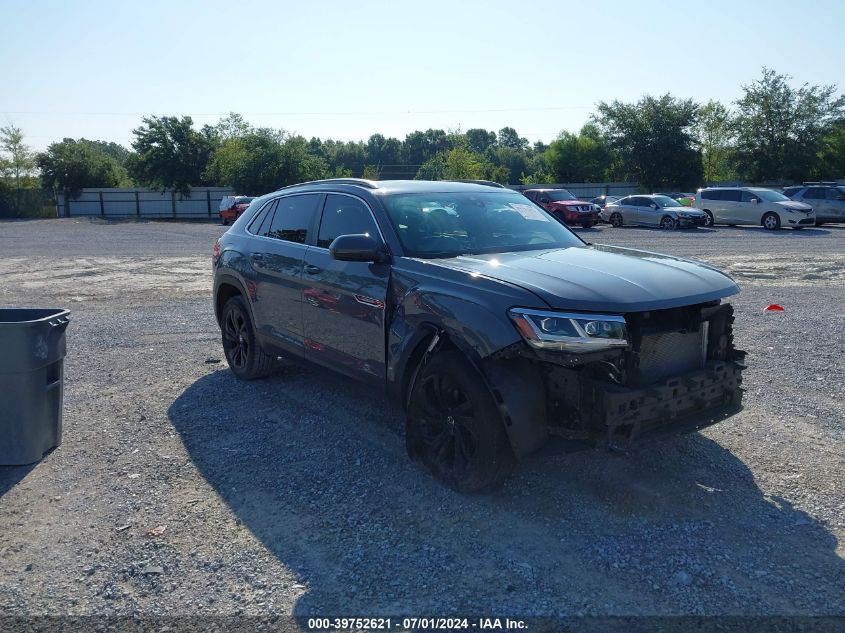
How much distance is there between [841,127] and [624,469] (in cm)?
5447

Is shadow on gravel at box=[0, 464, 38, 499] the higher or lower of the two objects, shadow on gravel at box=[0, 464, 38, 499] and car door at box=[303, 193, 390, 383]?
the lower

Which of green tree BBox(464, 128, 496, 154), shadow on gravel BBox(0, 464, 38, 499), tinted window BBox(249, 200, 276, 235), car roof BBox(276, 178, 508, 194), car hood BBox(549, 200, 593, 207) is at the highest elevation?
green tree BBox(464, 128, 496, 154)

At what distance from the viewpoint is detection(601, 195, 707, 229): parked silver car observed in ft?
95.2

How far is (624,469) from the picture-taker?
469 cm

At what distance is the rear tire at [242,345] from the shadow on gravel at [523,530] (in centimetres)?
125

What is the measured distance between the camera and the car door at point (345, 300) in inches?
193

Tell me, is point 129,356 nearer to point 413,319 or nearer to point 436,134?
point 413,319

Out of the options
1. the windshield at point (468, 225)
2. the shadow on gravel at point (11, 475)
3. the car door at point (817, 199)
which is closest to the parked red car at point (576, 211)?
the car door at point (817, 199)

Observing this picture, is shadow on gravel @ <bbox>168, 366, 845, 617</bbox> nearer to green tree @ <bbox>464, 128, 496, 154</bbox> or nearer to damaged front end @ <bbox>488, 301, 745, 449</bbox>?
damaged front end @ <bbox>488, 301, 745, 449</bbox>

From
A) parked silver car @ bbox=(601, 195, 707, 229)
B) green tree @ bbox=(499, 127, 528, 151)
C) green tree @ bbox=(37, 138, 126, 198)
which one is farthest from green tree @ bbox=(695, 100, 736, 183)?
green tree @ bbox=(499, 127, 528, 151)

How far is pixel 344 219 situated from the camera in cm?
548

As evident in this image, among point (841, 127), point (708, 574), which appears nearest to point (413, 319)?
point (708, 574)

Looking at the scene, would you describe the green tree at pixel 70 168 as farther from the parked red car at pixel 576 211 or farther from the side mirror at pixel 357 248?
the side mirror at pixel 357 248

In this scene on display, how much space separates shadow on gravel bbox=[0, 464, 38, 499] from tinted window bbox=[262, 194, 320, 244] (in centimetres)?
250
